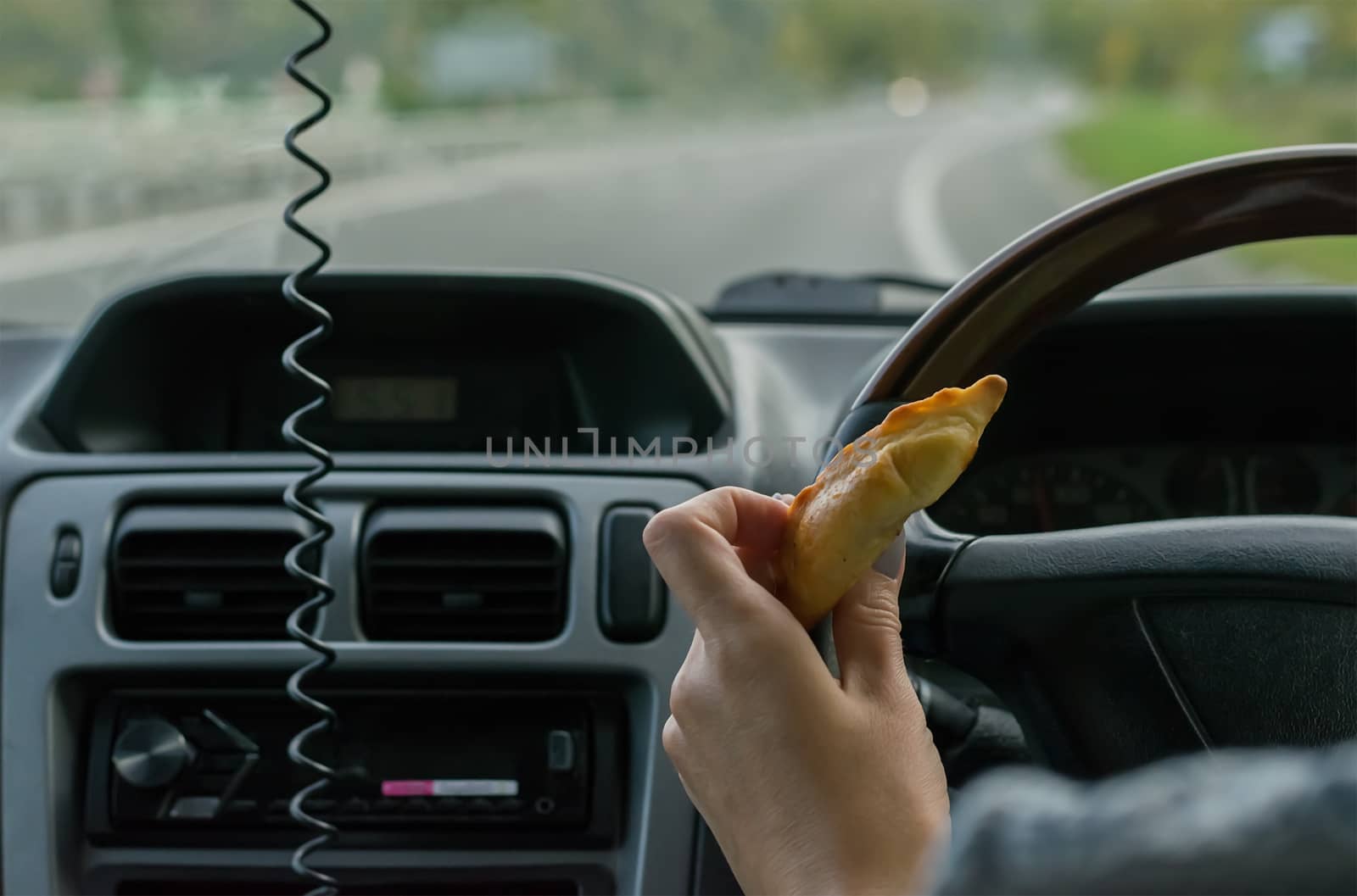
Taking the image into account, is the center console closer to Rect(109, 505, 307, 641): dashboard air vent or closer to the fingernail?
Rect(109, 505, 307, 641): dashboard air vent

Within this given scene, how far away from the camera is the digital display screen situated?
8.87ft

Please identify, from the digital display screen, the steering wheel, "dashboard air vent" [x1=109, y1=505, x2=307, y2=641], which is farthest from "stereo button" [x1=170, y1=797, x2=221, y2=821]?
the steering wheel

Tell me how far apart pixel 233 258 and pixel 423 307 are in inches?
20.6

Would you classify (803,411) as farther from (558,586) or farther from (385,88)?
(385,88)

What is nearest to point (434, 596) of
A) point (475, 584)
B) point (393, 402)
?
point (475, 584)

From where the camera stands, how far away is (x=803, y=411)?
2.49 meters

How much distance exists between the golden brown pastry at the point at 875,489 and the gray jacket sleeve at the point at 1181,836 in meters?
0.43

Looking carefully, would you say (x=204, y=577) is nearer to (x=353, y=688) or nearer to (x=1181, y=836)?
(x=353, y=688)

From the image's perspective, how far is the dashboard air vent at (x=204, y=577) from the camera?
7.40 ft

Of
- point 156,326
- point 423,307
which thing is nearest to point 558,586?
point 423,307

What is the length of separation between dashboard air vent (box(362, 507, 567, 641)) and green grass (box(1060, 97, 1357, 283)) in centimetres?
103

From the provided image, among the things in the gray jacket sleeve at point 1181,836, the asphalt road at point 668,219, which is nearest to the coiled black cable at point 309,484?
the asphalt road at point 668,219

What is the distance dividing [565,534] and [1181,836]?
1.87 m

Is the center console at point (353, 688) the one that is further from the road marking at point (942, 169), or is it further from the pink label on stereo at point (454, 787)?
the road marking at point (942, 169)
